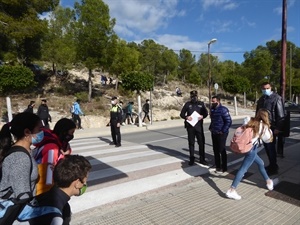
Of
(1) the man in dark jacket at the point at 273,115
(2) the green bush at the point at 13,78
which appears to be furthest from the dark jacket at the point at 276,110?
(2) the green bush at the point at 13,78

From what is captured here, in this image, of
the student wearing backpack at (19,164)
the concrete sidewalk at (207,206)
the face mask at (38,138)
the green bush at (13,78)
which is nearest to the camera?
the student wearing backpack at (19,164)

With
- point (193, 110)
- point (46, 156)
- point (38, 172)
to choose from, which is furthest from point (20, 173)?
point (193, 110)

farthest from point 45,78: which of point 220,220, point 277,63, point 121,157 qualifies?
point 277,63

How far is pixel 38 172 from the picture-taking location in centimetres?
214

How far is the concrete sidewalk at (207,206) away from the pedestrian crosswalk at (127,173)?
0.94 ft

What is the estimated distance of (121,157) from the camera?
23.6 feet

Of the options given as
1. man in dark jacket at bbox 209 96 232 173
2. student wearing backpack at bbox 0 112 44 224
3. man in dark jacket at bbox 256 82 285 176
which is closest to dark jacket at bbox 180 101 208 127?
man in dark jacket at bbox 209 96 232 173

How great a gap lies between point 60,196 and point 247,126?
10.9 ft

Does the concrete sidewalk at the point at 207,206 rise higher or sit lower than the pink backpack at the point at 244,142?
lower

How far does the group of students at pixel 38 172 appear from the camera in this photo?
1.63 meters

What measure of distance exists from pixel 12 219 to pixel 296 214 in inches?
138

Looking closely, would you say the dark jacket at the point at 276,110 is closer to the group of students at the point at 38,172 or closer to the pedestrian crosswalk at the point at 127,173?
the pedestrian crosswalk at the point at 127,173

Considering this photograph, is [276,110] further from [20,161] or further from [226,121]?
[20,161]

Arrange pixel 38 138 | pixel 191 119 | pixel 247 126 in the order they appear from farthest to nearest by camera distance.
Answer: pixel 191 119 → pixel 247 126 → pixel 38 138
